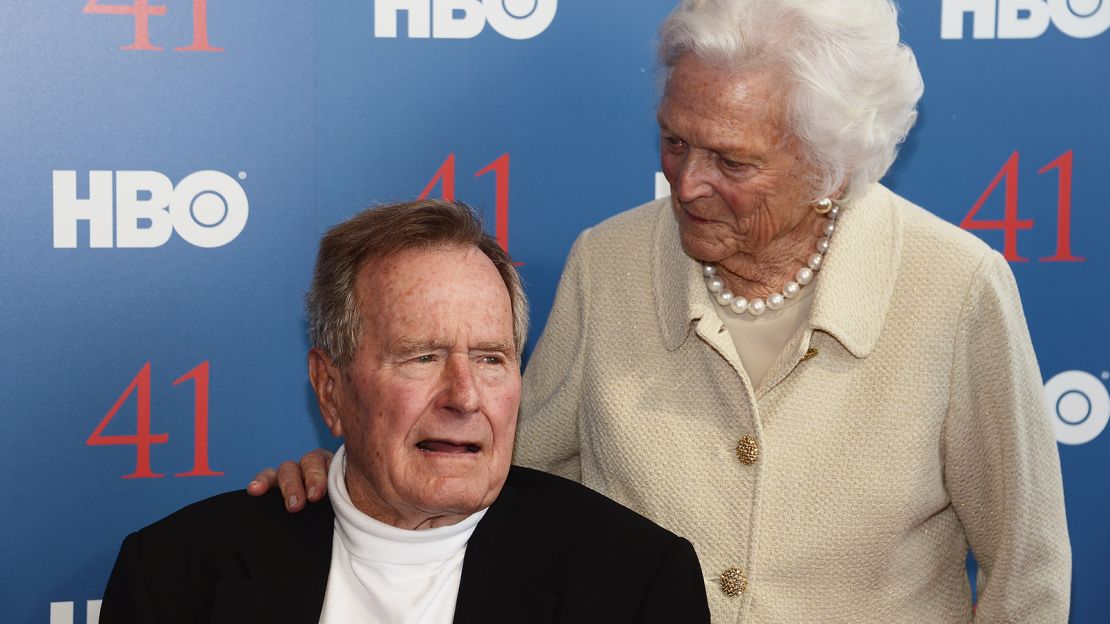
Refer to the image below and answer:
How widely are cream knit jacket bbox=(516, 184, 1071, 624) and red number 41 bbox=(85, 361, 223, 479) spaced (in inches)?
40.1

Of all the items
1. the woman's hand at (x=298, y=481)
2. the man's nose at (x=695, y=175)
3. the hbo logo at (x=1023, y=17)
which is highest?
the hbo logo at (x=1023, y=17)

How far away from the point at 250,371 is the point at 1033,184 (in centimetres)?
186

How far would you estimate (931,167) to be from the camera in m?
2.85

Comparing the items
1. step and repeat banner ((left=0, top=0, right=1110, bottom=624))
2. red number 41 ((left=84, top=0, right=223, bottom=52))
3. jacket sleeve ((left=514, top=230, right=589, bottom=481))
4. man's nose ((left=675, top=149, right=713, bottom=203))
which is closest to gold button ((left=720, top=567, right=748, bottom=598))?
jacket sleeve ((left=514, top=230, right=589, bottom=481))

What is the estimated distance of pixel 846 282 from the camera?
83.0 inches

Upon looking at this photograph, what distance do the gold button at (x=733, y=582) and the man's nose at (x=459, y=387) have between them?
0.60m

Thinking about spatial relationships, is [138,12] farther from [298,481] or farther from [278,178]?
[298,481]

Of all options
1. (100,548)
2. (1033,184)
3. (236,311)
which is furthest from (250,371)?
(1033,184)

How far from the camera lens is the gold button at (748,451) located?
2.13m

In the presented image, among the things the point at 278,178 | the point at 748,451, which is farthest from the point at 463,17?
the point at 748,451

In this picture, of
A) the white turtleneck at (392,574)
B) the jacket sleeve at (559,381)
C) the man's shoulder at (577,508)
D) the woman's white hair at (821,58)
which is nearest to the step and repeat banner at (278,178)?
the jacket sleeve at (559,381)

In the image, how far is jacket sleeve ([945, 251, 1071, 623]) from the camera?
206 cm

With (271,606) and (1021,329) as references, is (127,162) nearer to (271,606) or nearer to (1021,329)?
(271,606)

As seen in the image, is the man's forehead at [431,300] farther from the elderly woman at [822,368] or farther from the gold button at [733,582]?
the gold button at [733,582]
